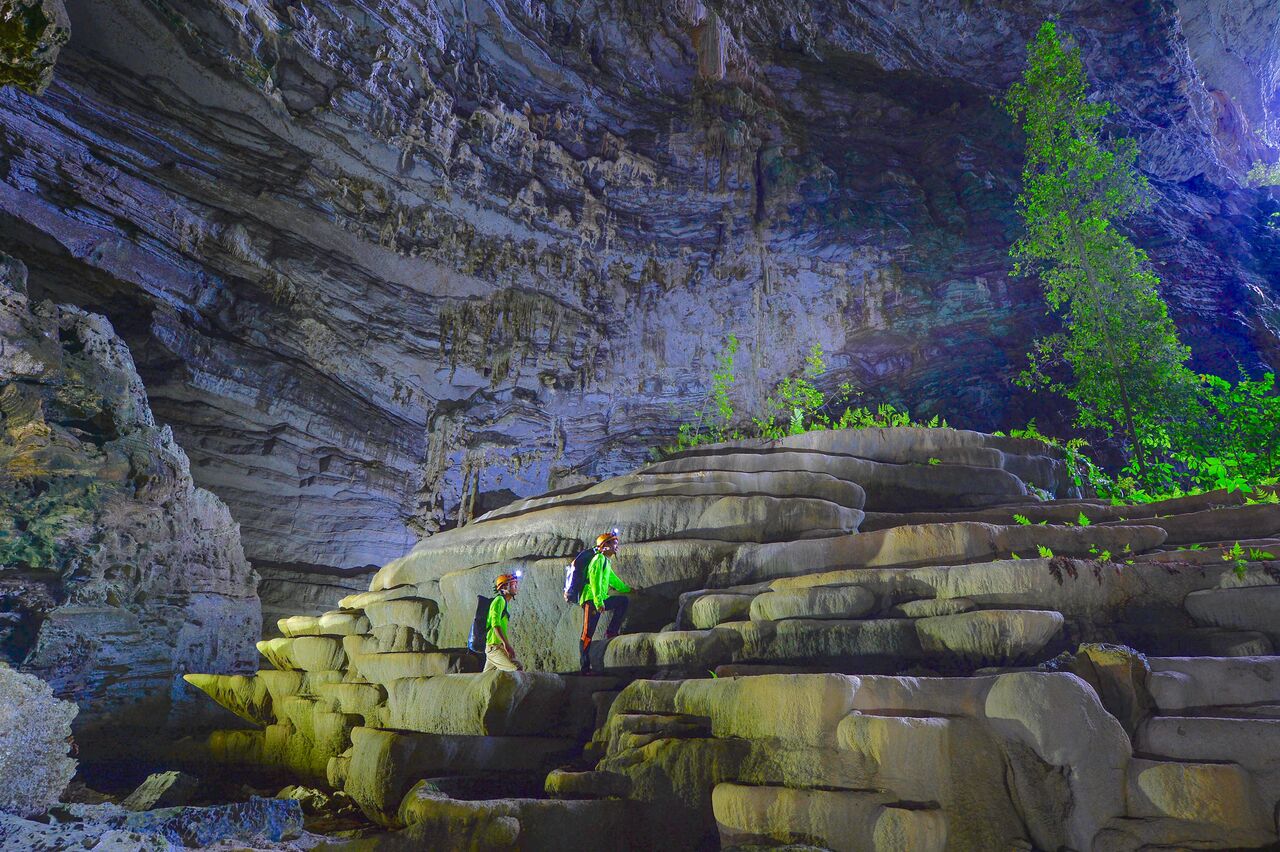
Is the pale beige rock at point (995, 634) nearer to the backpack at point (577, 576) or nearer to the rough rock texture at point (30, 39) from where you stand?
the backpack at point (577, 576)

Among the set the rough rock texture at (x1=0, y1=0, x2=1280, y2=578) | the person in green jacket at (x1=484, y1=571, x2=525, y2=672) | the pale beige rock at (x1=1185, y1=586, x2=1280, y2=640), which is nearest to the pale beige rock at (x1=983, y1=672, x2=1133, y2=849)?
the pale beige rock at (x1=1185, y1=586, x2=1280, y2=640)

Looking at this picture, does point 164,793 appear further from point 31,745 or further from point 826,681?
point 826,681

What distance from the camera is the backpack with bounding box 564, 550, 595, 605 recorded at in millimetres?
7242

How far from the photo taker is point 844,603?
19.2ft

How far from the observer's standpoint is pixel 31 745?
611 centimetres

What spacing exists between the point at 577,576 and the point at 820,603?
97.2 inches

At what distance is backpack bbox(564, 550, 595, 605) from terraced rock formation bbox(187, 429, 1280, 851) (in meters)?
0.41

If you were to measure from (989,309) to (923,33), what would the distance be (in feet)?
26.7

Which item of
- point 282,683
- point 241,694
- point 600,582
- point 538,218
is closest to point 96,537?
point 241,694

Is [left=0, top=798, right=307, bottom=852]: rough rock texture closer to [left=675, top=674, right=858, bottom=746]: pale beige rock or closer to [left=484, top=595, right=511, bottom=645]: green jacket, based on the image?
[left=484, top=595, right=511, bottom=645]: green jacket

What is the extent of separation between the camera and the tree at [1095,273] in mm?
12305

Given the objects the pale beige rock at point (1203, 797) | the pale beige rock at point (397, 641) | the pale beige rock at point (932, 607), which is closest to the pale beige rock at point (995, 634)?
the pale beige rock at point (932, 607)

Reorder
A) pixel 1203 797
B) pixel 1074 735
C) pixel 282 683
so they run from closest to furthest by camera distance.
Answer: pixel 1203 797 → pixel 1074 735 → pixel 282 683

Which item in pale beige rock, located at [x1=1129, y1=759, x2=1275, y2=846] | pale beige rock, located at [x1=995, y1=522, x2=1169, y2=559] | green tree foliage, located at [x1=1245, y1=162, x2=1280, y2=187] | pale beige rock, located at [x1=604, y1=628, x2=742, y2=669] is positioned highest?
green tree foliage, located at [x1=1245, y1=162, x2=1280, y2=187]
